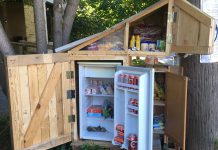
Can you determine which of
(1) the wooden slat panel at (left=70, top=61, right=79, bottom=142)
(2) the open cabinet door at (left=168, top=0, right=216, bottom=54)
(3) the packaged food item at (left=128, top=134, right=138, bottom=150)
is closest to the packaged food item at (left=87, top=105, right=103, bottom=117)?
(1) the wooden slat panel at (left=70, top=61, right=79, bottom=142)

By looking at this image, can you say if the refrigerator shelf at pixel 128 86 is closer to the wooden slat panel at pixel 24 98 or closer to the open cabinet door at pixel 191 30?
the open cabinet door at pixel 191 30

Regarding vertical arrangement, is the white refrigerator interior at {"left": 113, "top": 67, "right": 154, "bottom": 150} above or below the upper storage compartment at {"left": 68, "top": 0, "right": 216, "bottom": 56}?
below

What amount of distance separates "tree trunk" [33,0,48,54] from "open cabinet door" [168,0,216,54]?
2.02 meters

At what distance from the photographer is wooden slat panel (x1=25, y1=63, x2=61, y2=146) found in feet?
11.8

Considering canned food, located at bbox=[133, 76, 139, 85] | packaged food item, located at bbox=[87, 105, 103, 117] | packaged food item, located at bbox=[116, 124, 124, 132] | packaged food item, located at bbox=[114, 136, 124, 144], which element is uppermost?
canned food, located at bbox=[133, 76, 139, 85]

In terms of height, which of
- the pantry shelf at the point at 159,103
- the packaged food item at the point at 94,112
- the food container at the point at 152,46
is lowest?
the packaged food item at the point at 94,112

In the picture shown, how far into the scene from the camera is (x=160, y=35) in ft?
14.1

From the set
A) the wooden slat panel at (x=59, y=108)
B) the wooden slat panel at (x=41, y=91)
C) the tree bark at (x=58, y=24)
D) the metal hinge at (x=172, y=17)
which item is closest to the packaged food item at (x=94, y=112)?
the wooden slat panel at (x=59, y=108)

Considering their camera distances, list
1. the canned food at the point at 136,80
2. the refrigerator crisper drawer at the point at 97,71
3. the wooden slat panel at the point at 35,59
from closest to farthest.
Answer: the wooden slat panel at the point at 35,59 < the canned food at the point at 136,80 < the refrigerator crisper drawer at the point at 97,71

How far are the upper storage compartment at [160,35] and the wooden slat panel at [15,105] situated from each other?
0.97 m

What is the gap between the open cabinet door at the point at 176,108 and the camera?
3.52m

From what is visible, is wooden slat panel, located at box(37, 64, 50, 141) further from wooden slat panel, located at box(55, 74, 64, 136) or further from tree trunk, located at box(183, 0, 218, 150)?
tree trunk, located at box(183, 0, 218, 150)

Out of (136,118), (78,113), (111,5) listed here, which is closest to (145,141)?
(136,118)

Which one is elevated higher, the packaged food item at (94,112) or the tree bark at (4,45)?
the tree bark at (4,45)
